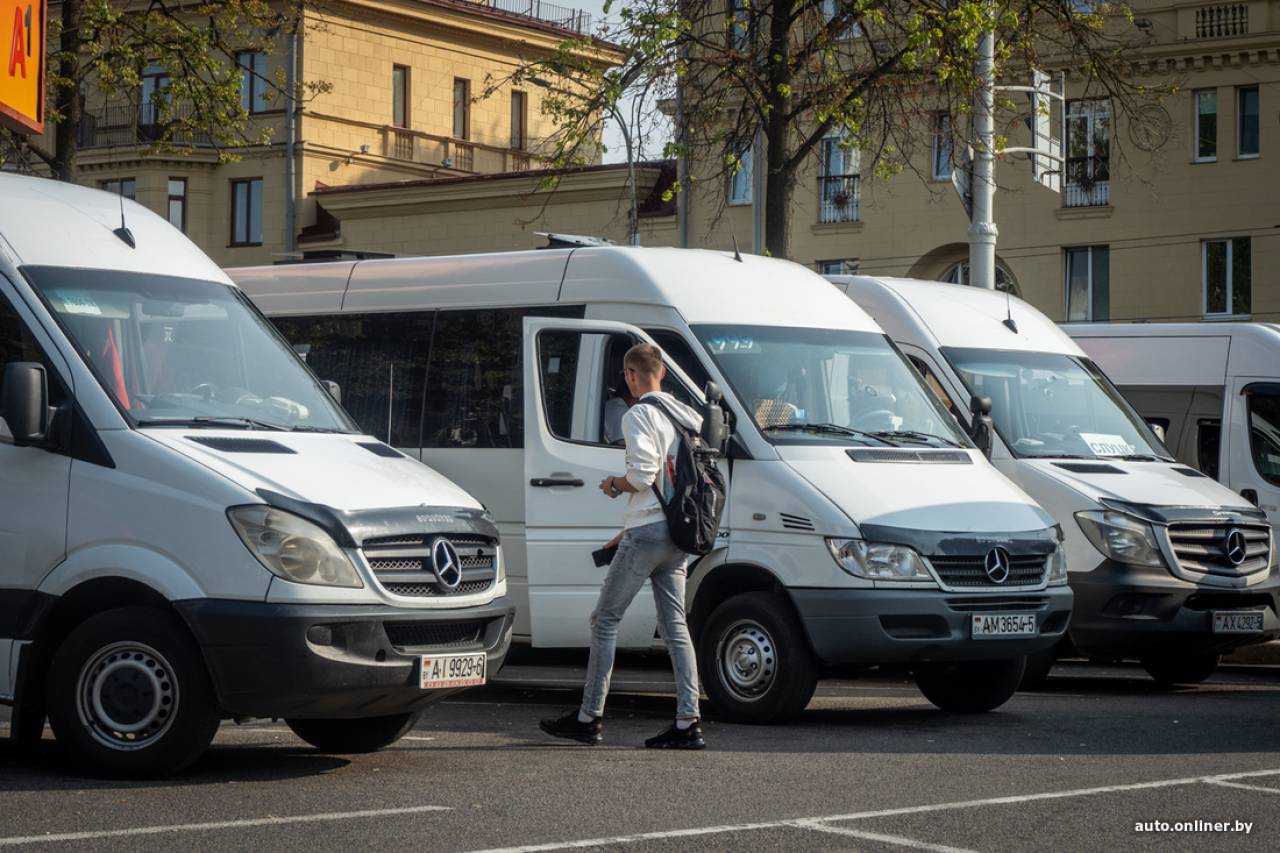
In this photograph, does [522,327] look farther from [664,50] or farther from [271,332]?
[664,50]

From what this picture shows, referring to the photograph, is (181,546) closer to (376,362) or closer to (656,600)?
(656,600)

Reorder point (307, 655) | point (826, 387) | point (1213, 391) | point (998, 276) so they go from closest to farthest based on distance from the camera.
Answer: point (307, 655) < point (826, 387) < point (1213, 391) < point (998, 276)

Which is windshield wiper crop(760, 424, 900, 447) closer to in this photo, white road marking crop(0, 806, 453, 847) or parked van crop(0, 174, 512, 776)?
parked van crop(0, 174, 512, 776)

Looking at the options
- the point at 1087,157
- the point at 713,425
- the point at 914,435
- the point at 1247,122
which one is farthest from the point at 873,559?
the point at 1087,157

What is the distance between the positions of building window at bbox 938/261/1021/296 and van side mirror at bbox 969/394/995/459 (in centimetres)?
2966

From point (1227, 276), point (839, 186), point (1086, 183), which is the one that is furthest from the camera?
point (839, 186)

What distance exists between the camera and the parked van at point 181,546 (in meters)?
8.49

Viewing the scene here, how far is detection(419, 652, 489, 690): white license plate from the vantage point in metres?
8.86

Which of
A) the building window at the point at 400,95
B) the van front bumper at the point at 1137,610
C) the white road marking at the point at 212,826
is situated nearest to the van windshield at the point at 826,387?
the van front bumper at the point at 1137,610

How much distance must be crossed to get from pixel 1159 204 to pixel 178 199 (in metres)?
25.3

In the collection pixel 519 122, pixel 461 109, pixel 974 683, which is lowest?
pixel 974 683

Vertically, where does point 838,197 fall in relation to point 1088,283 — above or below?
above

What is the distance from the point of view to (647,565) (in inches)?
394

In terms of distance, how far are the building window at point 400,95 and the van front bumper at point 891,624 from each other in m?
45.1
